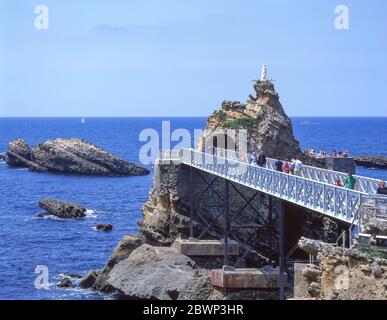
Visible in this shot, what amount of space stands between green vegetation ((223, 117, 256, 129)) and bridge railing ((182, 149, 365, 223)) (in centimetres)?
515

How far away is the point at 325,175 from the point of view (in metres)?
33.1

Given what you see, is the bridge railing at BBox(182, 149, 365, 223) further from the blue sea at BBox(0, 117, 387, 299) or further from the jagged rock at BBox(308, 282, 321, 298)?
the blue sea at BBox(0, 117, 387, 299)

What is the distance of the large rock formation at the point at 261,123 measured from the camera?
46.9 metres

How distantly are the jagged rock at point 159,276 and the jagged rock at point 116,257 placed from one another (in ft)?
3.82

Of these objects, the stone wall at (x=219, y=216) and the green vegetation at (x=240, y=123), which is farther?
the green vegetation at (x=240, y=123)

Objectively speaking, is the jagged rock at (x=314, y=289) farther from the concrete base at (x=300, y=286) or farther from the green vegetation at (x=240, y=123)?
the green vegetation at (x=240, y=123)

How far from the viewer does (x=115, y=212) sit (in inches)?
2953

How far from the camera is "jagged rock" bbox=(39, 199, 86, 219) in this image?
70.9 meters

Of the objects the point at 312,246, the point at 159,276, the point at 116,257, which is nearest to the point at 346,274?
the point at 312,246

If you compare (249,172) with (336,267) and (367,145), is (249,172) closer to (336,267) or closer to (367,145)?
(336,267)

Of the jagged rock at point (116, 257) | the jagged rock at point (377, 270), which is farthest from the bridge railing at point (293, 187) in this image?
the jagged rock at point (116, 257)
